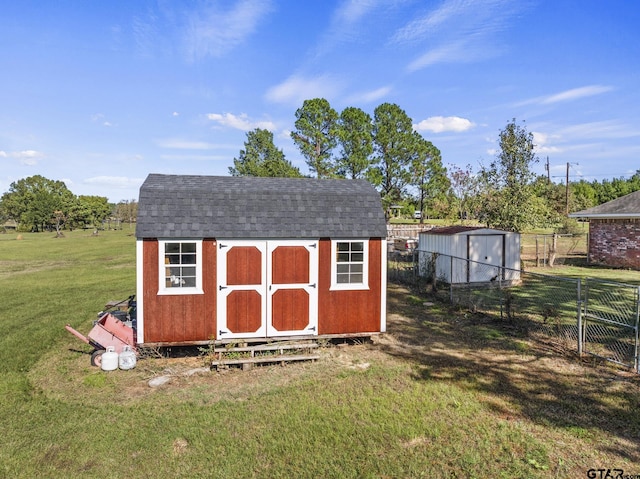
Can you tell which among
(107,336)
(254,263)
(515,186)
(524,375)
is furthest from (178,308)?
(515,186)

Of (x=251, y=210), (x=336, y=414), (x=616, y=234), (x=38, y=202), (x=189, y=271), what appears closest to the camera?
(x=336, y=414)

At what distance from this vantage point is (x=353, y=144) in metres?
41.4

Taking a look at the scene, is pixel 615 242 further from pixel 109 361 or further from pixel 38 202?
pixel 38 202

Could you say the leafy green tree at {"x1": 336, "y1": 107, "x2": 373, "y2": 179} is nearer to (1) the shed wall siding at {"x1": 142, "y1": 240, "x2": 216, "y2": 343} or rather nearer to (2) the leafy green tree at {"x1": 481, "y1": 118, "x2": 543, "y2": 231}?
(2) the leafy green tree at {"x1": 481, "y1": 118, "x2": 543, "y2": 231}

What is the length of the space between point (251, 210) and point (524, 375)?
22.8 feet

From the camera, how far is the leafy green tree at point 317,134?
39.6 meters

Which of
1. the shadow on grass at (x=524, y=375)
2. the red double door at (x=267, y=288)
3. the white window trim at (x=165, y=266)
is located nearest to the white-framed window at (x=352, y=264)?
the red double door at (x=267, y=288)

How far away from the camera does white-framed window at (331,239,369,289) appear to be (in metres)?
9.79

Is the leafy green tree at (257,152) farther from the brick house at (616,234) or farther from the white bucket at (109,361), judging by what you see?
the white bucket at (109,361)

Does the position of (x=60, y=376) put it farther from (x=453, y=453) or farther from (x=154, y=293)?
(x=453, y=453)

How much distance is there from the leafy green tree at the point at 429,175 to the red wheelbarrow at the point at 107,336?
136ft

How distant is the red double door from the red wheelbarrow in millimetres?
2169

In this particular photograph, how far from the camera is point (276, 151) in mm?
41750

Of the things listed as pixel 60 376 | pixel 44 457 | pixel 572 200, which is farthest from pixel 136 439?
pixel 572 200
